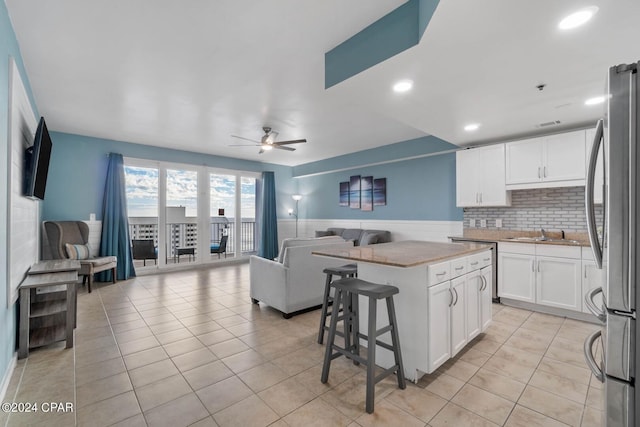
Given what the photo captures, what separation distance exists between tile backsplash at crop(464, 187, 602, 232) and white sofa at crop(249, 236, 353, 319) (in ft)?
8.74

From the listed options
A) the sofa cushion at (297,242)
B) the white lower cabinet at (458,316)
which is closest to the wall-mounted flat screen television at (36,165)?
the sofa cushion at (297,242)

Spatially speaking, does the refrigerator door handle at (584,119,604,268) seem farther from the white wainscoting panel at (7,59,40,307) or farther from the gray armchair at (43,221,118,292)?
the gray armchair at (43,221,118,292)

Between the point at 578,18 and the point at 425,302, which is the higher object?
the point at 578,18

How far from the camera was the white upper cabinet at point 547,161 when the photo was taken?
11.7 ft

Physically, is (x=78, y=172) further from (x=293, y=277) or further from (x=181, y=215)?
(x=293, y=277)

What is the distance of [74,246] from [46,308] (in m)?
2.44

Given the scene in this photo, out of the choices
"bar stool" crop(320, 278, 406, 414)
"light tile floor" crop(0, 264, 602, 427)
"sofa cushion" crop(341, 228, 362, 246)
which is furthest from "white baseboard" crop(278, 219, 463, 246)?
"bar stool" crop(320, 278, 406, 414)

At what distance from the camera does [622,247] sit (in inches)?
42.2

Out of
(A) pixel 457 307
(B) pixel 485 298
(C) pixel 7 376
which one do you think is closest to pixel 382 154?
(B) pixel 485 298

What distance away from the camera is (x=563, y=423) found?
1.74 m

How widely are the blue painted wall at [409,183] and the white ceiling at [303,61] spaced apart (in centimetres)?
112

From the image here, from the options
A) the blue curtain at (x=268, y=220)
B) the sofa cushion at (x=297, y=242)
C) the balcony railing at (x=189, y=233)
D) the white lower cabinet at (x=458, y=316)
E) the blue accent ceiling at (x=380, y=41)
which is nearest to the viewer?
the blue accent ceiling at (x=380, y=41)

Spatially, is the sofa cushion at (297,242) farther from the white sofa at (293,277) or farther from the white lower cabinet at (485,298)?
the white lower cabinet at (485,298)

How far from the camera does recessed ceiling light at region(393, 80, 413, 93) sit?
2537 millimetres
